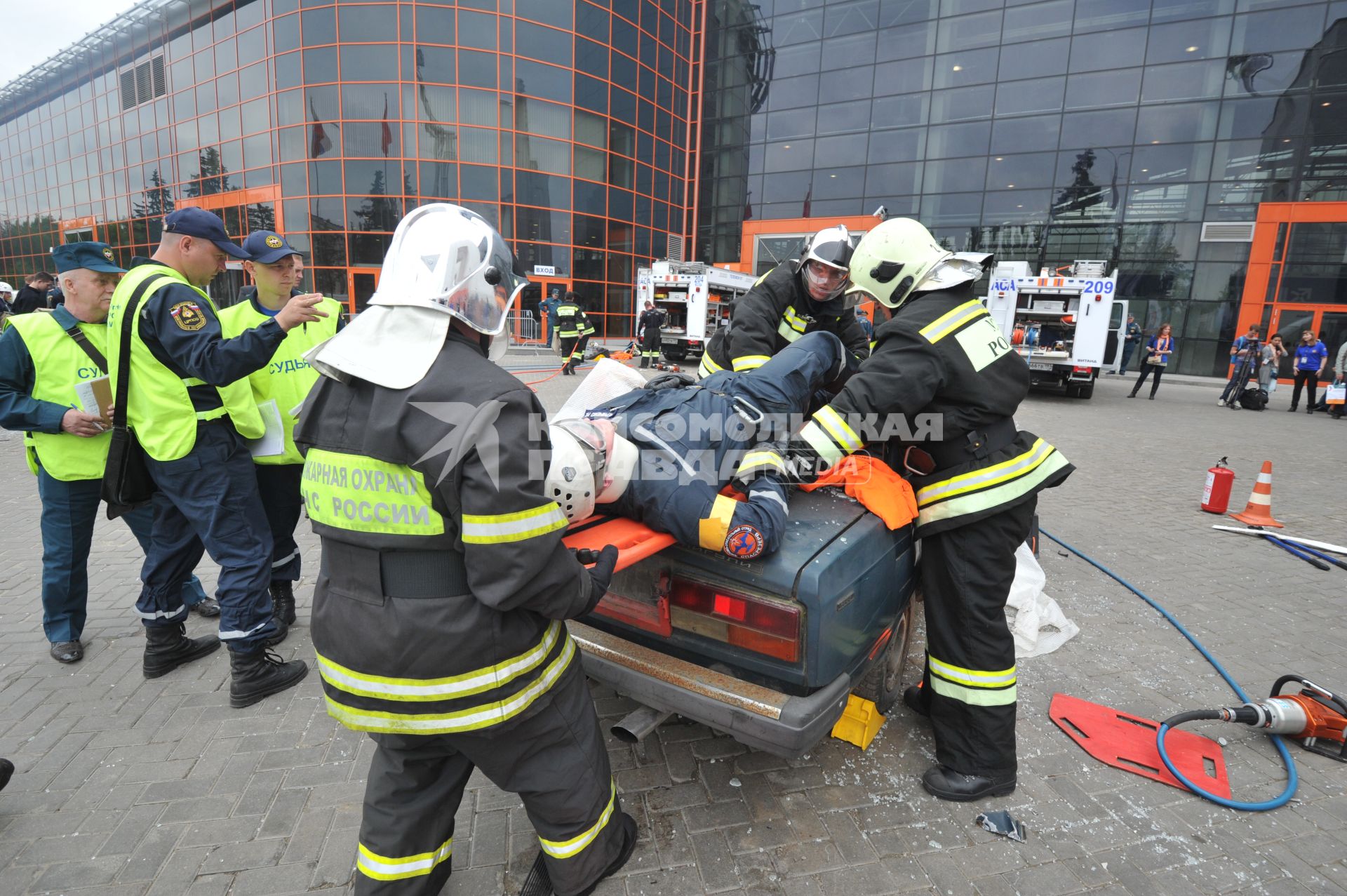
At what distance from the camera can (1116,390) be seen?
16.7 meters

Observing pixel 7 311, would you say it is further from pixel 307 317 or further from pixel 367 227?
pixel 307 317

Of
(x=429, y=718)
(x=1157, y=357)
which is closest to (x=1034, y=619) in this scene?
(x=429, y=718)

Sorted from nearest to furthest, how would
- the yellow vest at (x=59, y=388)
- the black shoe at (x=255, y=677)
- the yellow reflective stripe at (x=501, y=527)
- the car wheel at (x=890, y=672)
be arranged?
the yellow reflective stripe at (x=501, y=527)
the car wheel at (x=890, y=672)
the black shoe at (x=255, y=677)
the yellow vest at (x=59, y=388)

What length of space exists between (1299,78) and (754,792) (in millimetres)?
26978

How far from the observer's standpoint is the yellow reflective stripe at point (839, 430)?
7.52 ft

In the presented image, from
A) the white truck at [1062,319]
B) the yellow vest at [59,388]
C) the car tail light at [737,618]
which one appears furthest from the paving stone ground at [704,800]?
the white truck at [1062,319]

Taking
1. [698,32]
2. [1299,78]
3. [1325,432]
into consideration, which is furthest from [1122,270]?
[698,32]

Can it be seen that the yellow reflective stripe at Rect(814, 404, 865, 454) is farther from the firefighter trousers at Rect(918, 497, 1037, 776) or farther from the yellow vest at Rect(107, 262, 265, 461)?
the yellow vest at Rect(107, 262, 265, 461)

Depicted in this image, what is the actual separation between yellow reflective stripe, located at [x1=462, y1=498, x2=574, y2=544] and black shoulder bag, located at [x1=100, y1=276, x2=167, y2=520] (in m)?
2.29

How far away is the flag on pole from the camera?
21047 mm

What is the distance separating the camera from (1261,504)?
19.1 ft

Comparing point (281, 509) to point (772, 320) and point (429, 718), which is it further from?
point (772, 320)

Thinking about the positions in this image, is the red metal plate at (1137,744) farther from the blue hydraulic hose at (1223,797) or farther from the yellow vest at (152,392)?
the yellow vest at (152,392)

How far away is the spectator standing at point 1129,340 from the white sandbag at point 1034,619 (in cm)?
1420
